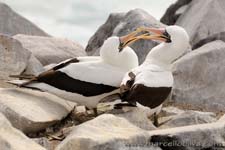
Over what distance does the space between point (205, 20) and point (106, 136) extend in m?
10.5

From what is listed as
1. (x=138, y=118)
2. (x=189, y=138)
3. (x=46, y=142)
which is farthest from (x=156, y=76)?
(x=46, y=142)

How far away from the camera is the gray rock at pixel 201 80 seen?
43.1 feet

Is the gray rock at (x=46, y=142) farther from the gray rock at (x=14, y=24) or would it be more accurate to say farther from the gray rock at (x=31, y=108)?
the gray rock at (x=14, y=24)

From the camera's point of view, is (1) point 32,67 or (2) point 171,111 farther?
(1) point 32,67

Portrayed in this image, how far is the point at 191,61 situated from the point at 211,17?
4.91 m

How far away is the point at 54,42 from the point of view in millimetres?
16750

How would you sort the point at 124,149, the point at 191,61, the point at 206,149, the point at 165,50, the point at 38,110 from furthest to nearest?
the point at 191,61, the point at 165,50, the point at 38,110, the point at 206,149, the point at 124,149

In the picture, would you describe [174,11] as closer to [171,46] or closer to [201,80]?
[201,80]

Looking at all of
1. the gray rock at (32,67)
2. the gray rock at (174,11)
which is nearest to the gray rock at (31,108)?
the gray rock at (32,67)

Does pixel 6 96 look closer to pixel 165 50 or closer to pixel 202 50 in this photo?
pixel 165 50

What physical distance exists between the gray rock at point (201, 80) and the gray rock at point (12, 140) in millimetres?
6127

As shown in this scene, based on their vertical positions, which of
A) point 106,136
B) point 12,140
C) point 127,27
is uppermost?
point 12,140

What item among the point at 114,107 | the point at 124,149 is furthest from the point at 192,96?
the point at 124,149

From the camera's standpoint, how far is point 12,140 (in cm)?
715
